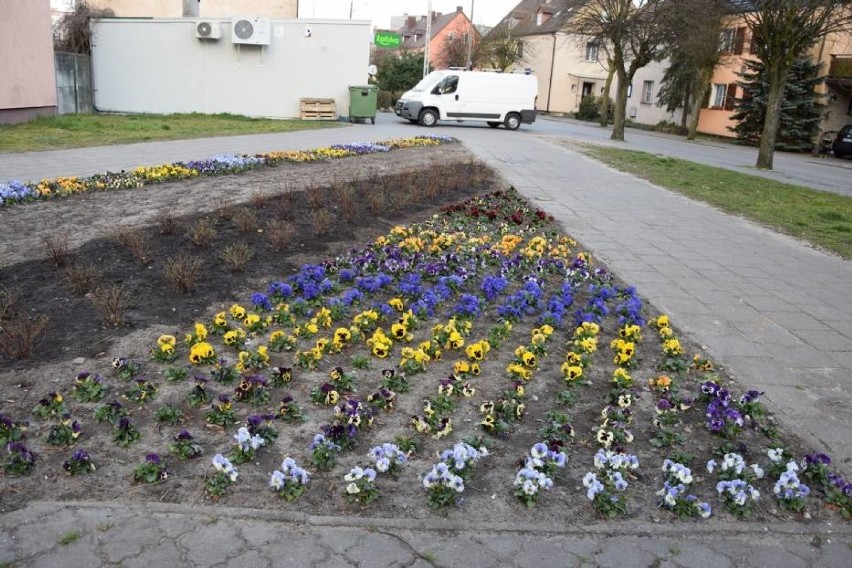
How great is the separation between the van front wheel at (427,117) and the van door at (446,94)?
37cm

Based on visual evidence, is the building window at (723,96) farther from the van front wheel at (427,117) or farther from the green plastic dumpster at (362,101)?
the green plastic dumpster at (362,101)

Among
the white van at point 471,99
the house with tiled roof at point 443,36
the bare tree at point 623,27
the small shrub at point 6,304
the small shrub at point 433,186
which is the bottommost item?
the small shrub at point 6,304

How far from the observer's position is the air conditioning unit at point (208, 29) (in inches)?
1001

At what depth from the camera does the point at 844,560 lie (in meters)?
2.83

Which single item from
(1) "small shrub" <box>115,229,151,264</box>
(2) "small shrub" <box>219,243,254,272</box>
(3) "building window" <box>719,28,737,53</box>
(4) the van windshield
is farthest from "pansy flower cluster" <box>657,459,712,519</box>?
(3) "building window" <box>719,28,737,53</box>

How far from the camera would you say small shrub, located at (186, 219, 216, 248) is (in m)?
6.55

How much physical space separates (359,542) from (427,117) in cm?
2642

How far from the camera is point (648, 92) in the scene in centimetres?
4856

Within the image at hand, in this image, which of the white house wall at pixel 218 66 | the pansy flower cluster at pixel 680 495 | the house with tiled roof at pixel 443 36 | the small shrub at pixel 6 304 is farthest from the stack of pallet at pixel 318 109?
the house with tiled roof at pixel 443 36

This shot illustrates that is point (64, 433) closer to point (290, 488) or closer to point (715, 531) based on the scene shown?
point (290, 488)

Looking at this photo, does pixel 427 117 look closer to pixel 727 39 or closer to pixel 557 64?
pixel 727 39

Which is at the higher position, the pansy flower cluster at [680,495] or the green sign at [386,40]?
the green sign at [386,40]

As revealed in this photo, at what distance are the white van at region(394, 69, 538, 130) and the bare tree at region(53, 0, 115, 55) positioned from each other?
40.0ft

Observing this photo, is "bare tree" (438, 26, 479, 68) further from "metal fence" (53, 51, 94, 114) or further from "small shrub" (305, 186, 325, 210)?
"small shrub" (305, 186, 325, 210)
